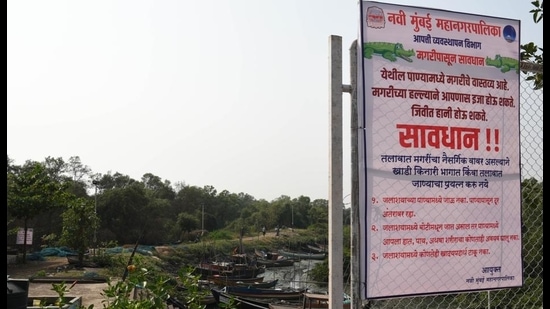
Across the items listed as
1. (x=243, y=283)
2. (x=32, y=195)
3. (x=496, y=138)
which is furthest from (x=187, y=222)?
(x=496, y=138)

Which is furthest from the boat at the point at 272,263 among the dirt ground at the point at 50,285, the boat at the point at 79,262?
the boat at the point at 79,262

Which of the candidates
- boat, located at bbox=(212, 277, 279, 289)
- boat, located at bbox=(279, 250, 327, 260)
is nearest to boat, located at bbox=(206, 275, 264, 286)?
boat, located at bbox=(212, 277, 279, 289)

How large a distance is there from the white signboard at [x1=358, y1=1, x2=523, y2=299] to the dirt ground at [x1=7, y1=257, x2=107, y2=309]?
312 inches

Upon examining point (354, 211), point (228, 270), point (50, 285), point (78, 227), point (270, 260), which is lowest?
point (270, 260)

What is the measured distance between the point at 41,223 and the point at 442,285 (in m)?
35.3

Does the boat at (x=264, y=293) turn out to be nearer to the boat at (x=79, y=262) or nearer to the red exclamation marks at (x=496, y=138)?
the boat at (x=79, y=262)

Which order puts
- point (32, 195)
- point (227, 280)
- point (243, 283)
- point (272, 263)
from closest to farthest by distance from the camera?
point (32, 195) < point (243, 283) < point (227, 280) < point (272, 263)

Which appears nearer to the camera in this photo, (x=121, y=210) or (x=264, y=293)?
(x=264, y=293)

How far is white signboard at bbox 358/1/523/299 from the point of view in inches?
94.8

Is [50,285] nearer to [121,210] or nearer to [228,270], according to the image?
[228,270]

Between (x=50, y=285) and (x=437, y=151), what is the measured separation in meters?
16.4

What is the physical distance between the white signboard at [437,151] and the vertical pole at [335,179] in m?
0.12

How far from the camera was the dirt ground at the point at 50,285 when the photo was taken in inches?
520

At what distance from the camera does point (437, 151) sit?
2.53m
